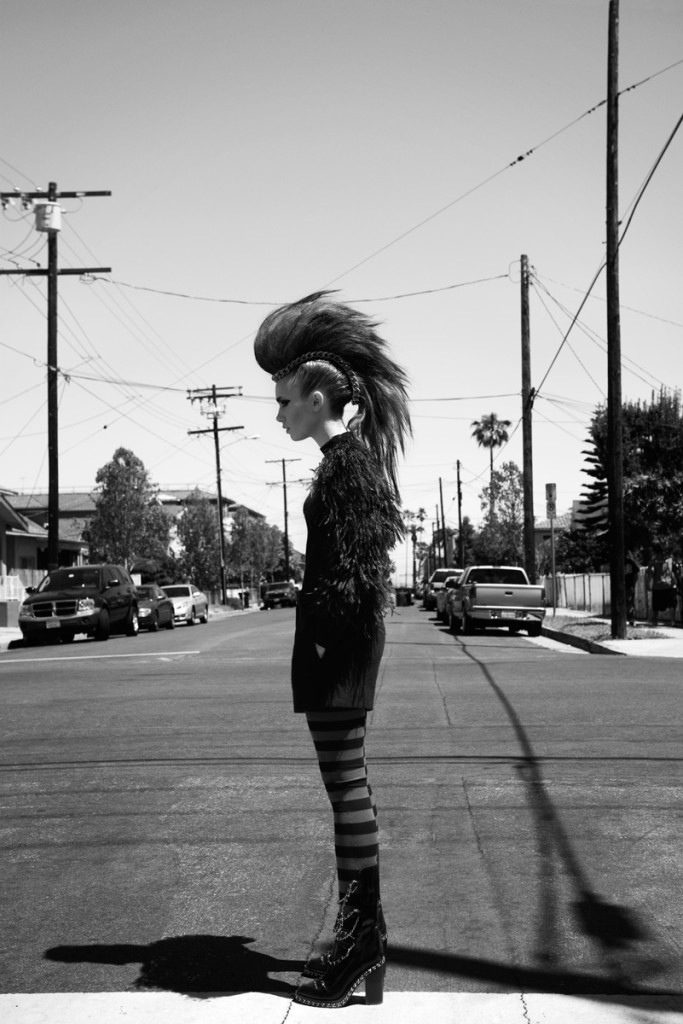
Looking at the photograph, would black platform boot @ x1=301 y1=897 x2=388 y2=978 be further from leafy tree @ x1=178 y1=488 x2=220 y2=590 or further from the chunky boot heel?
leafy tree @ x1=178 y1=488 x2=220 y2=590

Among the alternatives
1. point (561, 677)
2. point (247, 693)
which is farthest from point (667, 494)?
point (247, 693)

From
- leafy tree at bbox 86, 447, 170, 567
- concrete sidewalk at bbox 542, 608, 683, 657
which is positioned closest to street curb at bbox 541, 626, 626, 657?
concrete sidewalk at bbox 542, 608, 683, 657

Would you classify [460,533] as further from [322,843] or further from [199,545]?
[322,843]

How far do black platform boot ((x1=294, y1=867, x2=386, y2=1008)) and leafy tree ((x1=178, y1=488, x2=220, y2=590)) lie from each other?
66196 mm

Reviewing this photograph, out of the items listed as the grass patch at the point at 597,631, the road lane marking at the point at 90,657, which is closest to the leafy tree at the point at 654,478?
the grass patch at the point at 597,631

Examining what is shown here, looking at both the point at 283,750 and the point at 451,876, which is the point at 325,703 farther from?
the point at 283,750

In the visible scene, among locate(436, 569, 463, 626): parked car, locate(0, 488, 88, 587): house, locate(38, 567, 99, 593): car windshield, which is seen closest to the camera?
locate(38, 567, 99, 593): car windshield

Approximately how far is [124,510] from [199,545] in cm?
1665

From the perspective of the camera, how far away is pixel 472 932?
161 inches

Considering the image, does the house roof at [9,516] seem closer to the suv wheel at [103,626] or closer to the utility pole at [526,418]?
the suv wheel at [103,626]

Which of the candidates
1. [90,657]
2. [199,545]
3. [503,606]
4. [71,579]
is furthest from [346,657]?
[199,545]

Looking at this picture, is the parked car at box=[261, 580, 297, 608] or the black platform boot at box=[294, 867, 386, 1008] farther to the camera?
the parked car at box=[261, 580, 297, 608]

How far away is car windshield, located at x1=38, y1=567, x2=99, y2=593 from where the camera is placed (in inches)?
1088

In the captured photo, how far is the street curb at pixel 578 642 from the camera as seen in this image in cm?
1876
